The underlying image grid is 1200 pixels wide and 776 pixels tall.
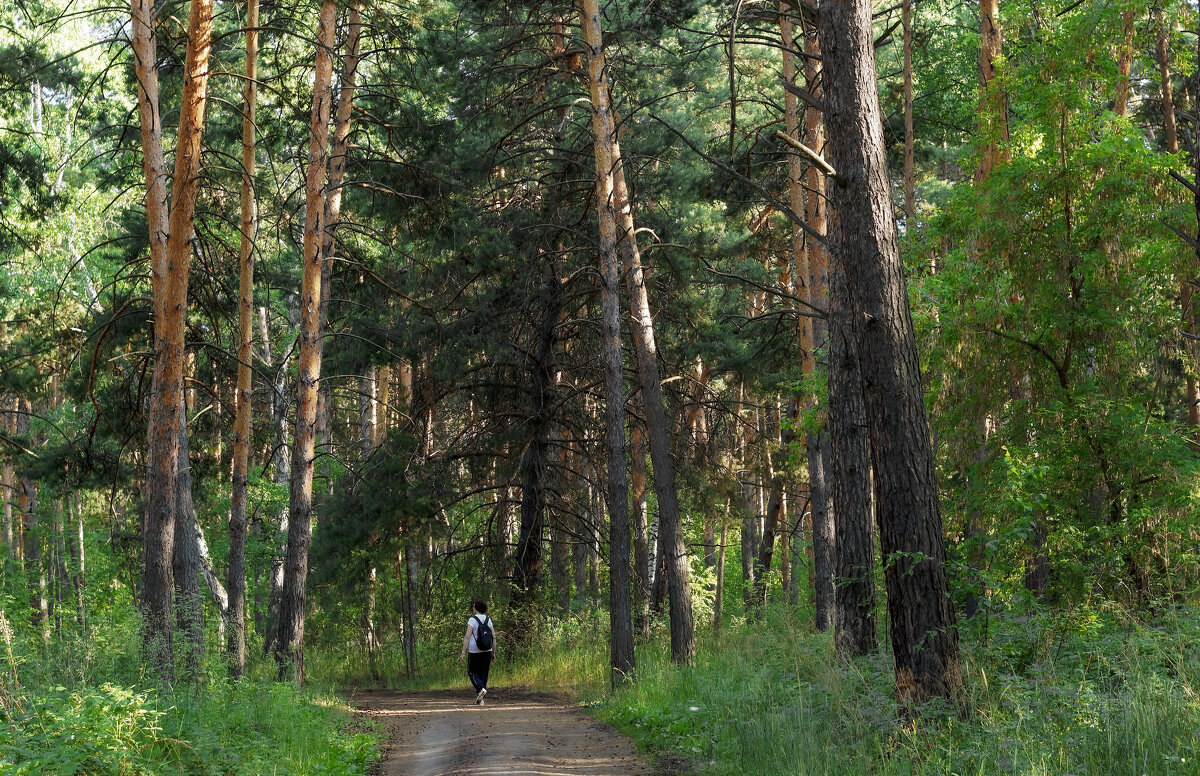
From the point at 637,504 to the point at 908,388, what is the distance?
16382 millimetres

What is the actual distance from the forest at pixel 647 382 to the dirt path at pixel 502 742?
0.66ft

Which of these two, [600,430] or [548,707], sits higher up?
[600,430]

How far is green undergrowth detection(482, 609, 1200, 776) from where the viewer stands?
518cm

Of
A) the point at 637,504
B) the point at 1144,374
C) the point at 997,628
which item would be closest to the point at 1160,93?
the point at 1144,374

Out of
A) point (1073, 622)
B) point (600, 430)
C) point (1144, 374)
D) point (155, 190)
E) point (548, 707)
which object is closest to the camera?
point (1073, 622)

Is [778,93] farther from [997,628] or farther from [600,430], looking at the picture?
[997,628]

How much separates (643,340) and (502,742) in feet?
22.9

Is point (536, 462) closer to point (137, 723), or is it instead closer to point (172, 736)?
point (172, 736)

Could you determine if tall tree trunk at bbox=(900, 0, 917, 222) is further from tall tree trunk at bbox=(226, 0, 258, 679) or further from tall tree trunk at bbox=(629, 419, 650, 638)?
tall tree trunk at bbox=(226, 0, 258, 679)

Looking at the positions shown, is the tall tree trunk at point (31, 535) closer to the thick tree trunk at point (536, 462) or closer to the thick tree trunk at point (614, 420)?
the thick tree trunk at point (536, 462)

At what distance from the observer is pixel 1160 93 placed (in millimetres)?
22844

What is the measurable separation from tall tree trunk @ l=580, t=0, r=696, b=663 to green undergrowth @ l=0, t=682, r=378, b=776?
569 centimetres

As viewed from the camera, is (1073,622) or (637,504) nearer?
(1073,622)

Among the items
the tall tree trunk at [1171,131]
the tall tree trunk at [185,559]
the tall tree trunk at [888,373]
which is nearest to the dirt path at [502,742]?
the tall tree trunk at [185,559]
